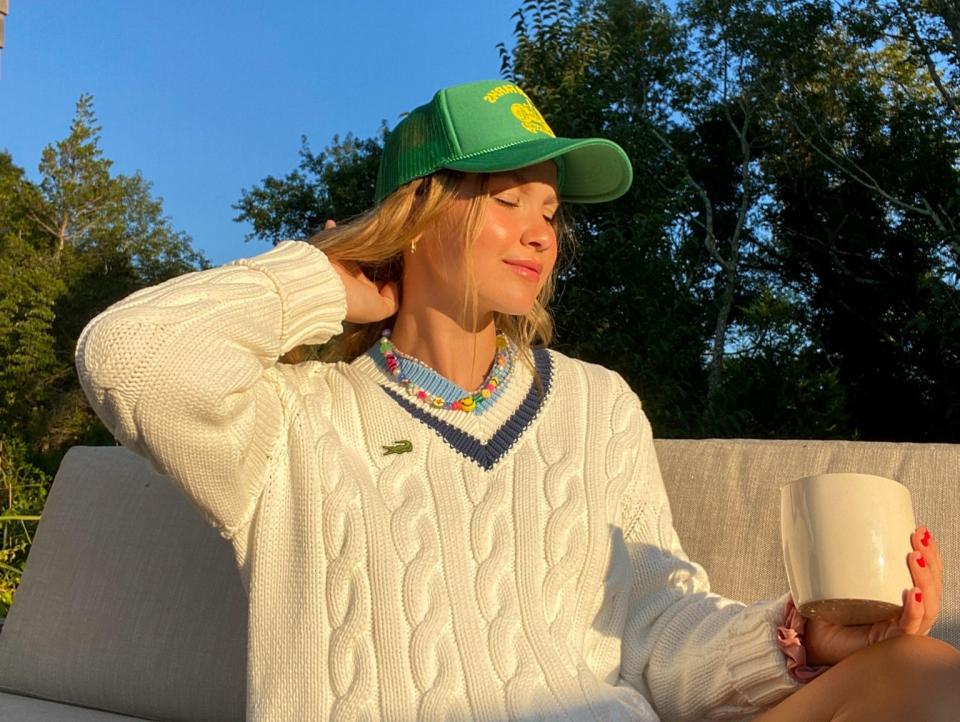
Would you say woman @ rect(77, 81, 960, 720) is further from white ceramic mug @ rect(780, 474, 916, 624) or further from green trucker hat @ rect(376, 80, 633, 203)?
white ceramic mug @ rect(780, 474, 916, 624)

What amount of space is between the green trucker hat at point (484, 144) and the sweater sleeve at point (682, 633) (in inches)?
21.7

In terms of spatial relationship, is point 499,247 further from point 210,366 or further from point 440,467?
point 210,366

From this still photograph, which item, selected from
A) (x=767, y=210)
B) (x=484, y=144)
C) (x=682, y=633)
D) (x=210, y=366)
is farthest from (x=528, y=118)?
(x=767, y=210)

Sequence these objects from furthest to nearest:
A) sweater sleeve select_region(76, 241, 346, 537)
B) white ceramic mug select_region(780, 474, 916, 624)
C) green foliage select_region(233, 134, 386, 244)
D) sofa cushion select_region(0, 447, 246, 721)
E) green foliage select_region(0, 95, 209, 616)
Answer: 1. green foliage select_region(0, 95, 209, 616)
2. green foliage select_region(233, 134, 386, 244)
3. sofa cushion select_region(0, 447, 246, 721)
4. sweater sleeve select_region(76, 241, 346, 537)
5. white ceramic mug select_region(780, 474, 916, 624)

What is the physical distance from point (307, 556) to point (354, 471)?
0.57ft

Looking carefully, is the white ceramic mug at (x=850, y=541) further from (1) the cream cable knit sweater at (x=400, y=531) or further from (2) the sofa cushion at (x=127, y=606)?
(2) the sofa cushion at (x=127, y=606)

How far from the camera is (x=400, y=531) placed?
180 cm

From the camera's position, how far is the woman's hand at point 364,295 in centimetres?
201

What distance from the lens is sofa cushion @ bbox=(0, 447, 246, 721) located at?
248 centimetres

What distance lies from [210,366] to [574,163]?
3.07 ft

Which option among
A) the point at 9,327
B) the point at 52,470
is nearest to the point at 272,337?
the point at 52,470

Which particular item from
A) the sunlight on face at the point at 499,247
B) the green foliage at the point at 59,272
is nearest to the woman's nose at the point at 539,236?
the sunlight on face at the point at 499,247

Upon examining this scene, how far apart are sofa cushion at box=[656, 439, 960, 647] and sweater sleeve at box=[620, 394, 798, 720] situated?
0.15 m

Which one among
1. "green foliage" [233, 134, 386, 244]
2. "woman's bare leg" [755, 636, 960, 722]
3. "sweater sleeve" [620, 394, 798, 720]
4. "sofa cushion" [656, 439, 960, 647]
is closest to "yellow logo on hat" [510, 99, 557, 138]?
"sweater sleeve" [620, 394, 798, 720]
